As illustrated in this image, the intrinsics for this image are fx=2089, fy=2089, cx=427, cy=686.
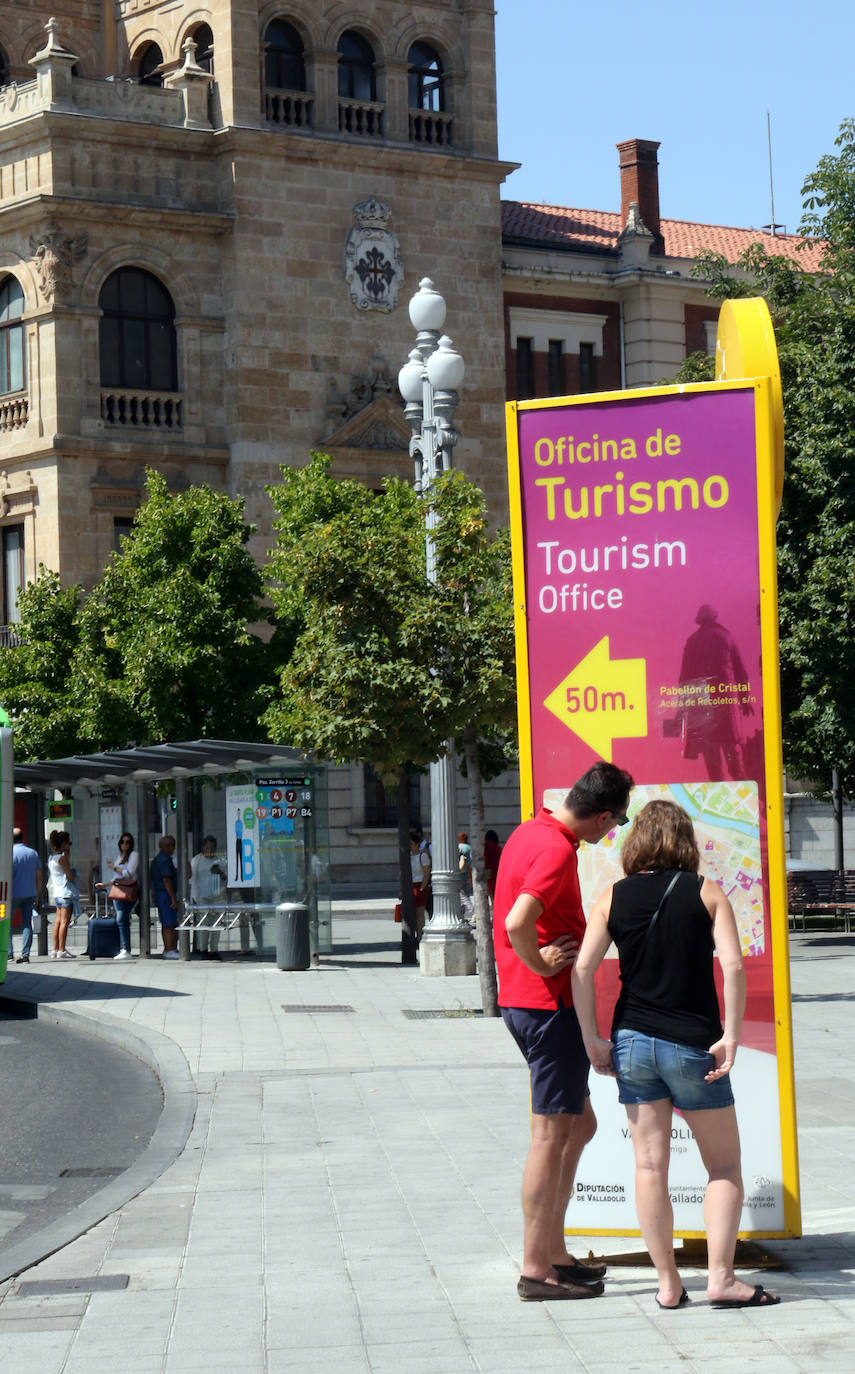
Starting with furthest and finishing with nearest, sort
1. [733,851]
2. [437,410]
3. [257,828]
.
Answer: [257,828] < [437,410] < [733,851]

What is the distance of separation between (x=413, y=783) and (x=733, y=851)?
35442 mm

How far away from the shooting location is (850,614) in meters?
26.2

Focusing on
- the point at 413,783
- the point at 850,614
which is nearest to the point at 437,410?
the point at 850,614

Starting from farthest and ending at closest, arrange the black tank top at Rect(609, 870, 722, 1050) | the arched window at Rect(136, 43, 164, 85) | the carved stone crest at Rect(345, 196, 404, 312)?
the arched window at Rect(136, 43, 164, 85) < the carved stone crest at Rect(345, 196, 404, 312) < the black tank top at Rect(609, 870, 722, 1050)

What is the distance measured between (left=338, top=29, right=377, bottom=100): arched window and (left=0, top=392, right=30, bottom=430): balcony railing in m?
9.27

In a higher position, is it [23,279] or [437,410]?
[23,279]

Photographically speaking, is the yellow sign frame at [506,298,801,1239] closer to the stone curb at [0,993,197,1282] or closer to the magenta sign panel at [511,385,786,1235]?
the magenta sign panel at [511,385,786,1235]

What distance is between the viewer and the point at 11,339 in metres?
39.5

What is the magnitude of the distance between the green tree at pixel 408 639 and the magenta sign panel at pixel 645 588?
9.06 meters

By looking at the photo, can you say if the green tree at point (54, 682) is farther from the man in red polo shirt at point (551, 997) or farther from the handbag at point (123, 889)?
the man in red polo shirt at point (551, 997)

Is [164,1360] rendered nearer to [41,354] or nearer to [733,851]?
[733,851]

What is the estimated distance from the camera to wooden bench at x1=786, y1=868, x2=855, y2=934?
3012 cm

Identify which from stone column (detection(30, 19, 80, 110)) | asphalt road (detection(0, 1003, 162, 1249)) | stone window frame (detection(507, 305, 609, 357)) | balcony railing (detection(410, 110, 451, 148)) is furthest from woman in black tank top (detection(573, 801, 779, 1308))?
stone window frame (detection(507, 305, 609, 357))

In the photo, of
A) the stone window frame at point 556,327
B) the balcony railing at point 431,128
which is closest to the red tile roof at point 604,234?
the stone window frame at point 556,327
